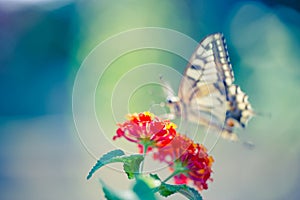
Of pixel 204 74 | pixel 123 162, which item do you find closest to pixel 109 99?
pixel 123 162

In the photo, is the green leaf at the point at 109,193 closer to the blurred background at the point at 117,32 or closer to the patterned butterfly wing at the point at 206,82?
the patterned butterfly wing at the point at 206,82

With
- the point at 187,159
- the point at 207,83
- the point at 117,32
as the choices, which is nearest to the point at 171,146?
the point at 187,159

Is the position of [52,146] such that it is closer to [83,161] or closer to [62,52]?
[83,161]

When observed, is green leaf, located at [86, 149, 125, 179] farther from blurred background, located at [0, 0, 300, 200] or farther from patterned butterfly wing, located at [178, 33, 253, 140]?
blurred background, located at [0, 0, 300, 200]

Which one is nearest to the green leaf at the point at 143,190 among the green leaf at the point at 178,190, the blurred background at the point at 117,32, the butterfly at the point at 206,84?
the green leaf at the point at 178,190

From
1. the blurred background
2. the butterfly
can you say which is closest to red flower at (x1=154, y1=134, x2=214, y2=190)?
the butterfly

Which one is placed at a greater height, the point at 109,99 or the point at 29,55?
the point at 29,55

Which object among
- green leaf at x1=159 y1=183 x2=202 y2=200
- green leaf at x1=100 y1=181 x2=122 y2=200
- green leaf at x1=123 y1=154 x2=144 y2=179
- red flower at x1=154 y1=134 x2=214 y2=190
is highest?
green leaf at x1=123 y1=154 x2=144 y2=179
